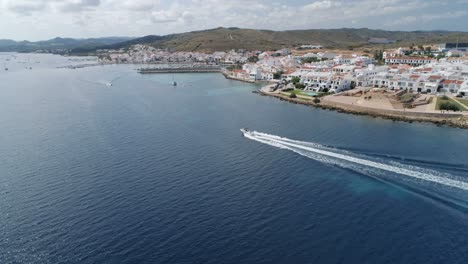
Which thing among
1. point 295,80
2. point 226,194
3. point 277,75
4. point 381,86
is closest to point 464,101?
point 381,86

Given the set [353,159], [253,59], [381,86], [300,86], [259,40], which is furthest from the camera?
[259,40]

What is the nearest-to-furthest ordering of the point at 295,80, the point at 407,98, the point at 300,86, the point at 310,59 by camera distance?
the point at 407,98, the point at 300,86, the point at 295,80, the point at 310,59

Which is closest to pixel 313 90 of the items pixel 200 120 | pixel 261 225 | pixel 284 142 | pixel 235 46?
pixel 200 120

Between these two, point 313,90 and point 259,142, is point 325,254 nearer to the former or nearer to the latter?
point 259,142

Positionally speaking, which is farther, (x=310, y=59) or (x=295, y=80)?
(x=310, y=59)

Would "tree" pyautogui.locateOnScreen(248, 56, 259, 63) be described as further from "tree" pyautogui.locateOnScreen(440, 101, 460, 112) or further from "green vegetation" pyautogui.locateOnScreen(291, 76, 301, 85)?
"tree" pyautogui.locateOnScreen(440, 101, 460, 112)

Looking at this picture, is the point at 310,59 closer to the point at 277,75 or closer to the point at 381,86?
the point at 277,75
